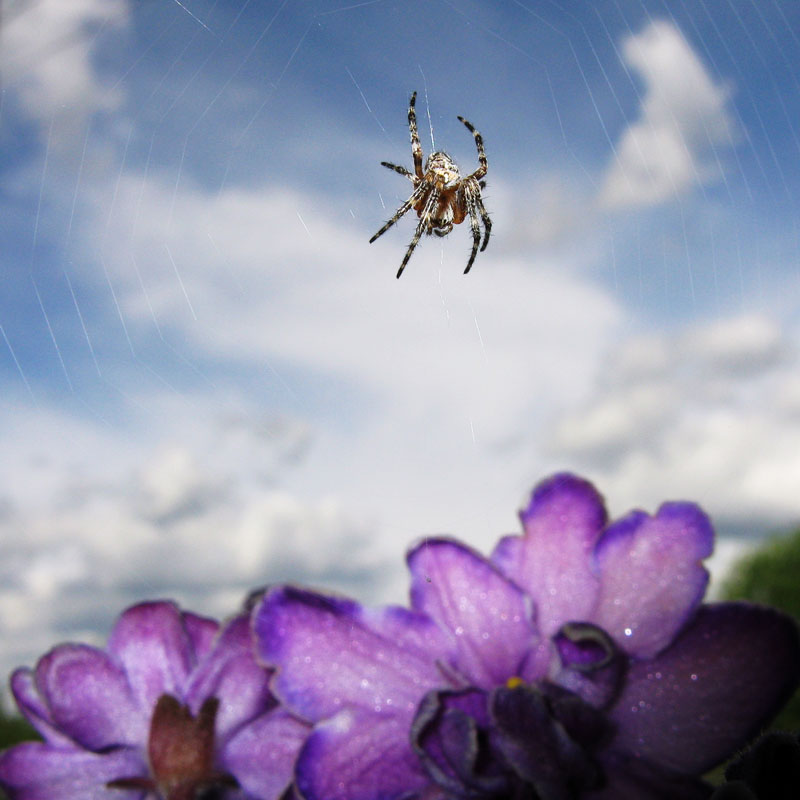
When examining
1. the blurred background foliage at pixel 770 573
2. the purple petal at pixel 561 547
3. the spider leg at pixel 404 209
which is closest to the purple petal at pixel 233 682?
the purple petal at pixel 561 547

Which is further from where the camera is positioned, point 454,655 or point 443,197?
point 443,197

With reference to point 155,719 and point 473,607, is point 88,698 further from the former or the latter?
point 473,607

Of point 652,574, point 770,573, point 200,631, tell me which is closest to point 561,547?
point 652,574

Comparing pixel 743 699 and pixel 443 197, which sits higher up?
pixel 443 197

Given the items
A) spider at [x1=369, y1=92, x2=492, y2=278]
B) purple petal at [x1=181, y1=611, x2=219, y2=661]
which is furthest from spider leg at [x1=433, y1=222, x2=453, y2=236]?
purple petal at [x1=181, y1=611, x2=219, y2=661]

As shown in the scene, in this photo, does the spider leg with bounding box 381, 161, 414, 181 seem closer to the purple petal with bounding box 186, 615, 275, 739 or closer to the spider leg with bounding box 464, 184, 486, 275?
the spider leg with bounding box 464, 184, 486, 275

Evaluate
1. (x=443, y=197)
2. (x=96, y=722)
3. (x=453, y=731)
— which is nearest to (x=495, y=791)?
(x=453, y=731)

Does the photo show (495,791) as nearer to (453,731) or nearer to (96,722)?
(453,731)
